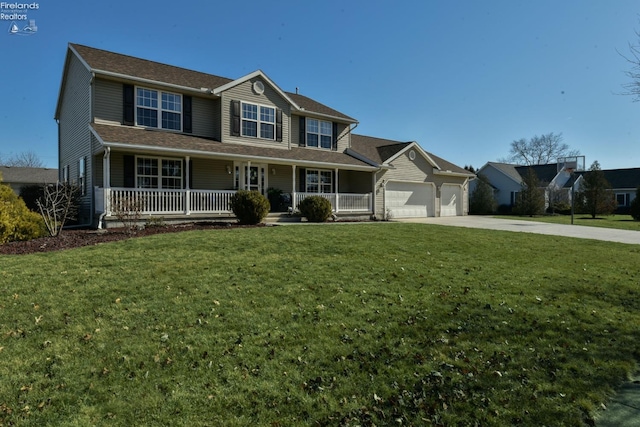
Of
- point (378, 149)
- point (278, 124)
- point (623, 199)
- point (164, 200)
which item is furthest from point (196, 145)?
point (623, 199)

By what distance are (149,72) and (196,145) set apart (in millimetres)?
4144

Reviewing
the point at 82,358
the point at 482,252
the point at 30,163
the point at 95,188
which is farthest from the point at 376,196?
the point at 30,163

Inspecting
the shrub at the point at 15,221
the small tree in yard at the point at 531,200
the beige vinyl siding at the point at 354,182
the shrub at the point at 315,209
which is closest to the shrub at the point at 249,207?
the shrub at the point at 315,209

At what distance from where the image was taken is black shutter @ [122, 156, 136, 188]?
49.1 feet

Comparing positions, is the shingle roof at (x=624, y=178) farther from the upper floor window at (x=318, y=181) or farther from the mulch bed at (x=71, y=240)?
the mulch bed at (x=71, y=240)

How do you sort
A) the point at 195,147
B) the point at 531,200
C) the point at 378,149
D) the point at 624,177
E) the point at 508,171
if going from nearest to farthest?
the point at 195,147
the point at 378,149
the point at 531,200
the point at 508,171
the point at 624,177

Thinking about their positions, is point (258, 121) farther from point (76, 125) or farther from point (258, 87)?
point (76, 125)

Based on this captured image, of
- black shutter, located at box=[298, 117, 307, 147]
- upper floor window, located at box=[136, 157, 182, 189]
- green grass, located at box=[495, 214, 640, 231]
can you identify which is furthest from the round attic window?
green grass, located at box=[495, 214, 640, 231]

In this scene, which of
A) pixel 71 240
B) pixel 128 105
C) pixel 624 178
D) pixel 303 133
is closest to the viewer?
pixel 71 240

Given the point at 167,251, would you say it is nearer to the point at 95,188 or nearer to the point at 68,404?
the point at 68,404

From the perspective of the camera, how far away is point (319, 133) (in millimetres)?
21938

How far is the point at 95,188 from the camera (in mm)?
14195

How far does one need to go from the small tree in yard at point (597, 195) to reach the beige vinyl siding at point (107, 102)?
34.6m

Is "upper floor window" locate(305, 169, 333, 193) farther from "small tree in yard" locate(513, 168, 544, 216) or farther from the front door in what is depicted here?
"small tree in yard" locate(513, 168, 544, 216)
